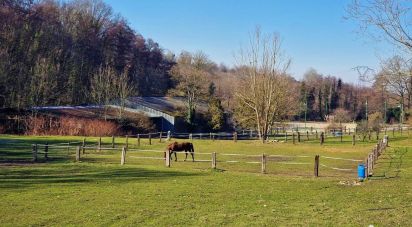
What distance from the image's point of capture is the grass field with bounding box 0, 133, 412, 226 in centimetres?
1051

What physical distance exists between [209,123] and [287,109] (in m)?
13.4

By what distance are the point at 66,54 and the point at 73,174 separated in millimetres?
54085

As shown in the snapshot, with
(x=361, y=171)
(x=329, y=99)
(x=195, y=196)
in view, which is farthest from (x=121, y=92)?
(x=329, y=99)

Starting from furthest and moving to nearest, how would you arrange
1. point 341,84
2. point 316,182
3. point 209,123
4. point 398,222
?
point 341,84, point 209,123, point 316,182, point 398,222

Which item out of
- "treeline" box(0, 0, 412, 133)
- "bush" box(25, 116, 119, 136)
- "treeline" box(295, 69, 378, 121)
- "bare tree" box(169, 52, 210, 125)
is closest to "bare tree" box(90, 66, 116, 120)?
"treeline" box(0, 0, 412, 133)

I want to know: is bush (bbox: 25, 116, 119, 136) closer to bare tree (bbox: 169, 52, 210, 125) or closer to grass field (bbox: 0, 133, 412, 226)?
bare tree (bbox: 169, 52, 210, 125)

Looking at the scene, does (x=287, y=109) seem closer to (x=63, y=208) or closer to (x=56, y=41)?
(x=56, y=41)

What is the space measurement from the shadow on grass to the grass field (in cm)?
4

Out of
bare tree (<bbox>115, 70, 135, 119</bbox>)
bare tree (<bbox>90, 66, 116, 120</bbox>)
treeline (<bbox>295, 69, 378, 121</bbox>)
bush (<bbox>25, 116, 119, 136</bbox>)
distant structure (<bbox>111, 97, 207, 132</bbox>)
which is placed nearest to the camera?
bush (<bbox>25, 116, 119, 136</bbox>)

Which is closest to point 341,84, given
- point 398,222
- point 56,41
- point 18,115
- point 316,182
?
point 56,41

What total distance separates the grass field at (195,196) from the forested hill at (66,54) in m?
32.3

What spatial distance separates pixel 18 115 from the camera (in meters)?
48.3

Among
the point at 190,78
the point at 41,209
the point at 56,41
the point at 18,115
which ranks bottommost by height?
the point at 41,209

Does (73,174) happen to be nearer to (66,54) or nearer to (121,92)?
(121,92)
